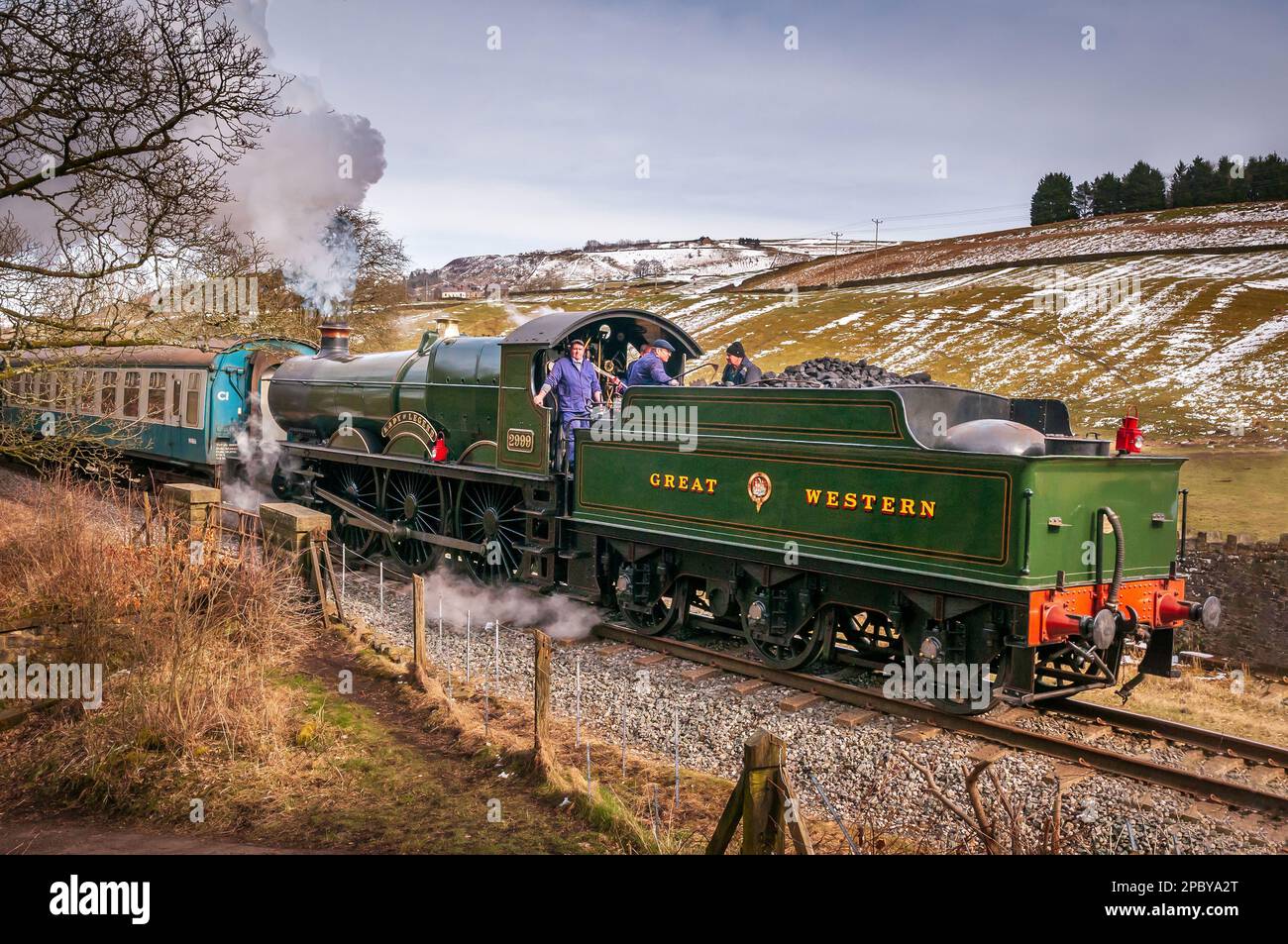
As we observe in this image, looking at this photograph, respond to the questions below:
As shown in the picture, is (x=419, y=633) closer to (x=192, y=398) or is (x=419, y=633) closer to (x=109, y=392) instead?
(x=192, y=398)

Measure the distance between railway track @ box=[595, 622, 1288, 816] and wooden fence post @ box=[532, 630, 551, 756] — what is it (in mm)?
2621

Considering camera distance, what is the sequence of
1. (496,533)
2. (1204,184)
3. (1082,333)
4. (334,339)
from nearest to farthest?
(496,533)
(334,339)
(1082,333)
(1204,184)

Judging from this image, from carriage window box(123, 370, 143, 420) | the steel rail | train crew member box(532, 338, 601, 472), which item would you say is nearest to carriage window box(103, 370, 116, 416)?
carriage window box(123, 370, 143, 420)

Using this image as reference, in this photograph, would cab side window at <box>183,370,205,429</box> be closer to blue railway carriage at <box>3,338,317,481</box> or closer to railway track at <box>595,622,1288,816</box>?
blue railway carriage at <box>3,338,317,481</box>

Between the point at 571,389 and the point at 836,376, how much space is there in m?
3.17

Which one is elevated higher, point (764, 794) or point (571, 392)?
point (571, 392)

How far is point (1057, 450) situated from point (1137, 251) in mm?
63858

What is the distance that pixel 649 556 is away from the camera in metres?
10.3

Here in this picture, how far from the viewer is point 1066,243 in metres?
73.1

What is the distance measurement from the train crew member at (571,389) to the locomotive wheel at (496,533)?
133 centimetres

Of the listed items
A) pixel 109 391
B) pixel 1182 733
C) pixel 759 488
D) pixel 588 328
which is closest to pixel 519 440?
pixel 588 328

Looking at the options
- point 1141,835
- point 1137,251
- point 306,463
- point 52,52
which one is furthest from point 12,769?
point 1137,251

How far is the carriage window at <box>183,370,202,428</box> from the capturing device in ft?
54.8
